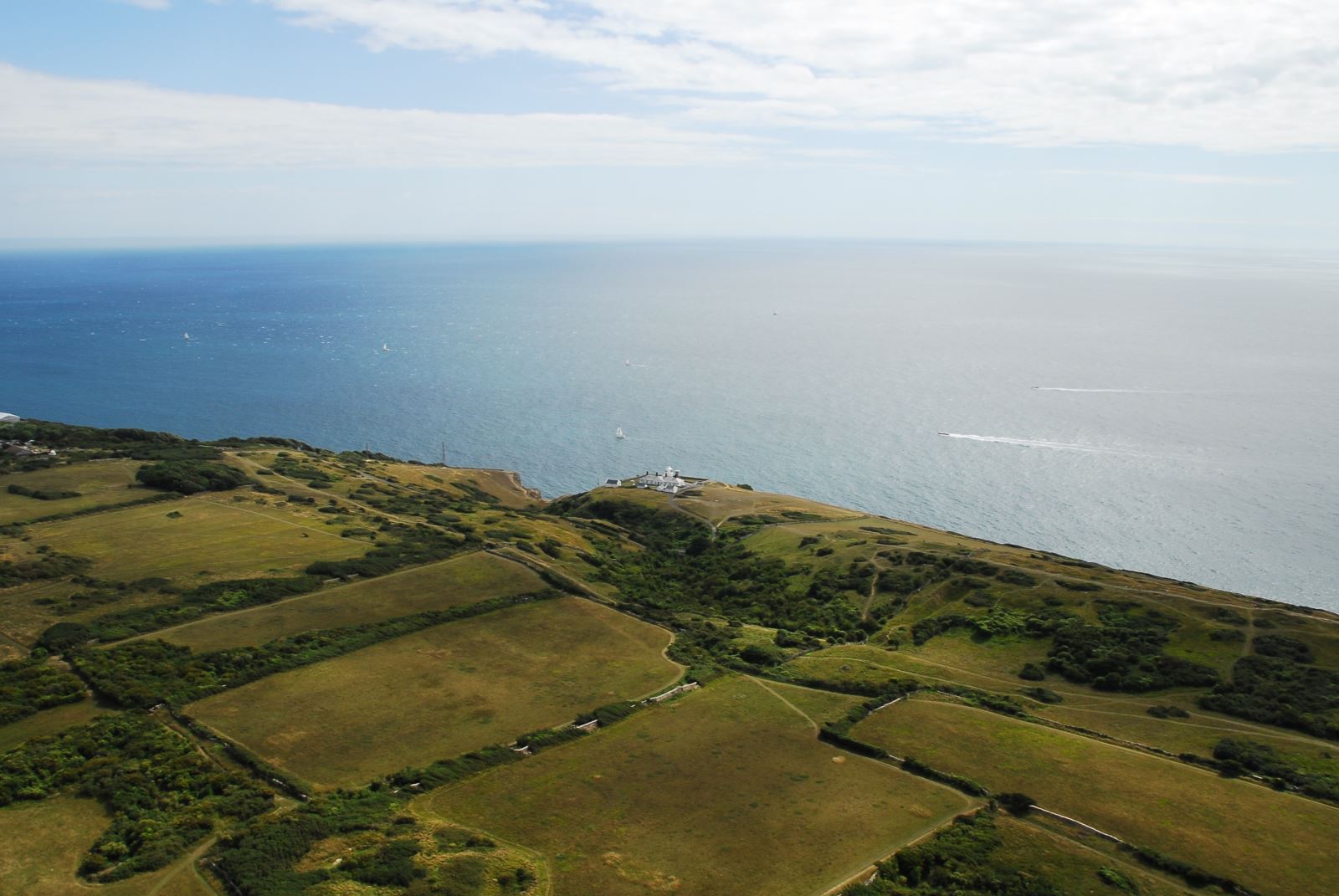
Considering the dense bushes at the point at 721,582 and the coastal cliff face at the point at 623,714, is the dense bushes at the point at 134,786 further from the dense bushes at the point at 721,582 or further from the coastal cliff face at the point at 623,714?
the dense bushes at the point at 721,582

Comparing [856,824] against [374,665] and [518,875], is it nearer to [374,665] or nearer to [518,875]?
[518,875]

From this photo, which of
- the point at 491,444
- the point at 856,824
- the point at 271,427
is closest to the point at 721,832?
the point at 856,824

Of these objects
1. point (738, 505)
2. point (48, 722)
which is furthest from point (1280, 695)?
point (48, 722)

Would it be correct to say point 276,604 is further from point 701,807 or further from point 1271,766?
point 1271,766

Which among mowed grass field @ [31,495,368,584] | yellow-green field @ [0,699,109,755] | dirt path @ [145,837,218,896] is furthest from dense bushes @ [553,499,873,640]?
yellow-green field @ [0,699,109,755]

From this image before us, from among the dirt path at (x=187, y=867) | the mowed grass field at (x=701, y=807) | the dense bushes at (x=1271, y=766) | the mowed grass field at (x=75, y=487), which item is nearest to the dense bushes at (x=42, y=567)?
the mowed grass field at (x=75, y=487)
